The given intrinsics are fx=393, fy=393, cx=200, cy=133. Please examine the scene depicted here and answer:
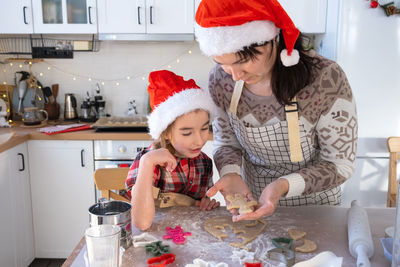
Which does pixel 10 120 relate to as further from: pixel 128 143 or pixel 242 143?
pixel 242 143

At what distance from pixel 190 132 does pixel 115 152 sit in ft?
4.12

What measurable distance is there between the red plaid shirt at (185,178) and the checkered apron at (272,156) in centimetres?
17

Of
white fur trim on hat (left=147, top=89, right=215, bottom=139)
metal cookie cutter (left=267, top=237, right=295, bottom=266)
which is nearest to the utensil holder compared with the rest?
white fur trim on hat (left=147, top=89, right=215, bottom=139)

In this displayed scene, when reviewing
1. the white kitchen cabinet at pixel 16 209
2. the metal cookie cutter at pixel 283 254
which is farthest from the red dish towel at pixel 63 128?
the metal cookie cutter at pixel 283 254

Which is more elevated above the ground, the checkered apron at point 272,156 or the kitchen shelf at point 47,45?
the kitchen shelf at point 47,45

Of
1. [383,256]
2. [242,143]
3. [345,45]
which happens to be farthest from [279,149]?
[345,45]

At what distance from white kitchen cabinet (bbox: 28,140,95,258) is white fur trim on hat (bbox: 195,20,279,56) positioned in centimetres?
159

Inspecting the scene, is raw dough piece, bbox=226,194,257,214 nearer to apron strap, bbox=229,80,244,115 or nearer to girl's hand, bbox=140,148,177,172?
girl's hand, bbox=140,148,177,172

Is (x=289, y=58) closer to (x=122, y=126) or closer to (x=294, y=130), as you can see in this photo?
(x=294, y=130)

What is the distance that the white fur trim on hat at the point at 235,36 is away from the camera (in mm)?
1025

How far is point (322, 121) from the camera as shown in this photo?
1191mm

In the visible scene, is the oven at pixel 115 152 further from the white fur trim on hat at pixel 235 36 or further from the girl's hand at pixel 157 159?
the white fur trim on hat at pixel 235 36

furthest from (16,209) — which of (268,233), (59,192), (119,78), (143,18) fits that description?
(268,233)

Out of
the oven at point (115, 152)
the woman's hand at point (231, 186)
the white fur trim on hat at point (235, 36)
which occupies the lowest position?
the oven at point (115, 152)
